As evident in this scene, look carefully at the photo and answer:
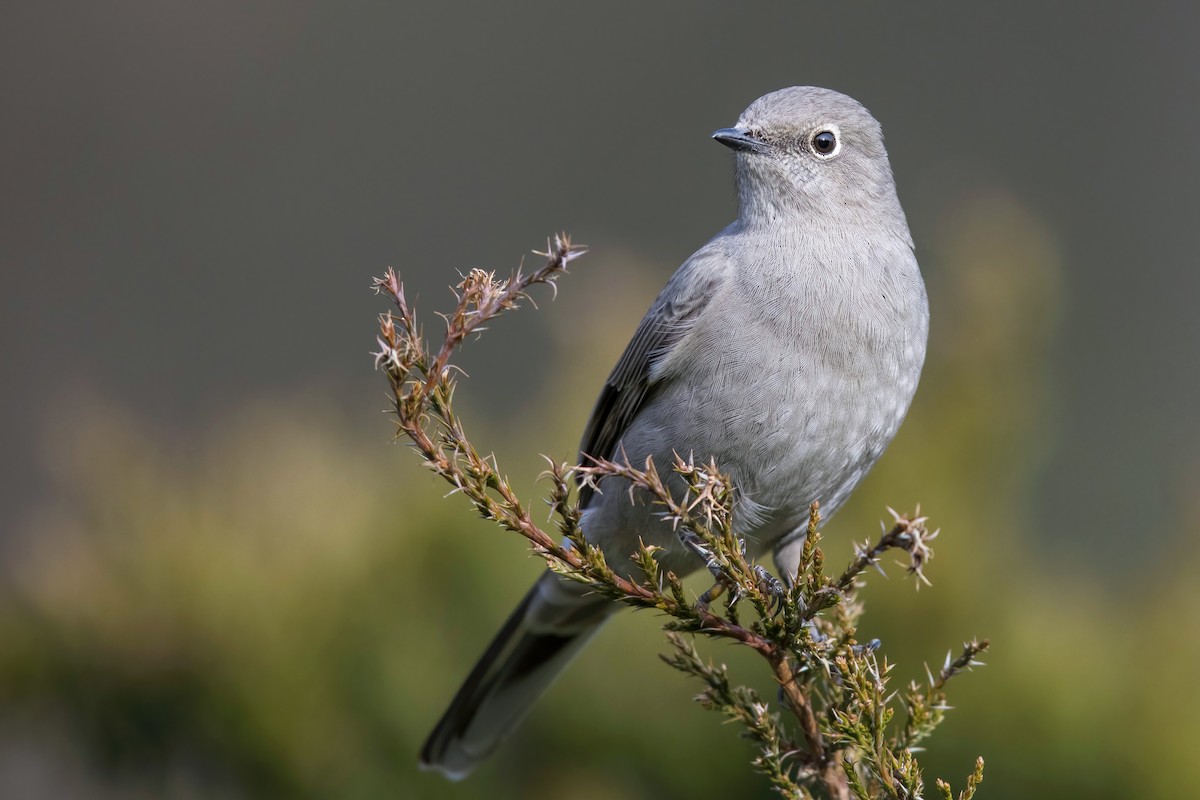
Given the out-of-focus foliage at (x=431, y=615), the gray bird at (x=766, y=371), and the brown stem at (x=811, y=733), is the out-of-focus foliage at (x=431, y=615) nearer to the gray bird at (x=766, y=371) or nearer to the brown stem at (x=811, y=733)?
the gray bird at (x=766, y=371)

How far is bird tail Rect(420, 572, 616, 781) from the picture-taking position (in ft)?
12.9

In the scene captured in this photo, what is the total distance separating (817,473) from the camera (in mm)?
3412

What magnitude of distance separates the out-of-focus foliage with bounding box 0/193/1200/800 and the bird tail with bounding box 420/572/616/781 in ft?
1.08

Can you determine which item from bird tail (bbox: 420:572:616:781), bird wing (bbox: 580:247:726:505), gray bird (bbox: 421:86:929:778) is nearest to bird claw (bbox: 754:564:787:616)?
gray bird (bbox: 421:86:929:778)

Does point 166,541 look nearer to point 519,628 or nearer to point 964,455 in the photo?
point 519,628

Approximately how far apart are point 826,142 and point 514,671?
6.26ft

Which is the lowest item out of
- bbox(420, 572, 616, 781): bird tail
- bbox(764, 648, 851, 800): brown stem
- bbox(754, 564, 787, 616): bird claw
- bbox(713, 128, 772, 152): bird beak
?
bbox(420, 572, 616, 781): bird tail

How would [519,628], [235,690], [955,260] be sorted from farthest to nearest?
[955,260] < [235,690] < [519,628]

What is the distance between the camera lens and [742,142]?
381 cm

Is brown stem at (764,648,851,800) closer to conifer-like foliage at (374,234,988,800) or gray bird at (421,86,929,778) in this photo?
conifer-like foliage at (374,234,988,800)

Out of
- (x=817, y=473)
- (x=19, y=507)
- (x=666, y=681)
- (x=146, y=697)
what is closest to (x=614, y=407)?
(x=817, y=473)

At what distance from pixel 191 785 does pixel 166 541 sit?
2.80ft

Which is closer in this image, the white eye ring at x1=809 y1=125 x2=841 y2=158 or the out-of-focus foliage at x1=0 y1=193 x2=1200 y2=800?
the white eye ring at x1=809 y1=125 x2=841 y2=158

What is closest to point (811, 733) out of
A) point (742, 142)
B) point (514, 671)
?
point (514, 671)
